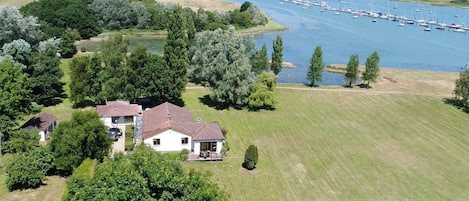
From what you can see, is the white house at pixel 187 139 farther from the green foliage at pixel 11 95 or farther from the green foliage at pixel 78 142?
the green foliage at pixel 11 95

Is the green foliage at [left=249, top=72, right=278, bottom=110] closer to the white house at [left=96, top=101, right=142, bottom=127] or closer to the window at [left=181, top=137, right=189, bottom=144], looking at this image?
the white house at [left=96, top=101, right=142, bottom=127]

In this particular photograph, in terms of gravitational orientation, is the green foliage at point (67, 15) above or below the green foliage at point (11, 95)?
above

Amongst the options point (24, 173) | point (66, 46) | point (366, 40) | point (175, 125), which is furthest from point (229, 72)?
point (366, 40)

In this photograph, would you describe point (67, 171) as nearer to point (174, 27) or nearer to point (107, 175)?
point (107, 175)

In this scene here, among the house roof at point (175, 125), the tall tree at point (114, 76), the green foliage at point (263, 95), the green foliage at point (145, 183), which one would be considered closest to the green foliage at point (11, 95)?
the tall tree at point (114, 76)

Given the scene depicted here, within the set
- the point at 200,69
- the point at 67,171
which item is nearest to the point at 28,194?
the point at 67,171

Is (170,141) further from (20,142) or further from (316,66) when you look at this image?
(316,66)
